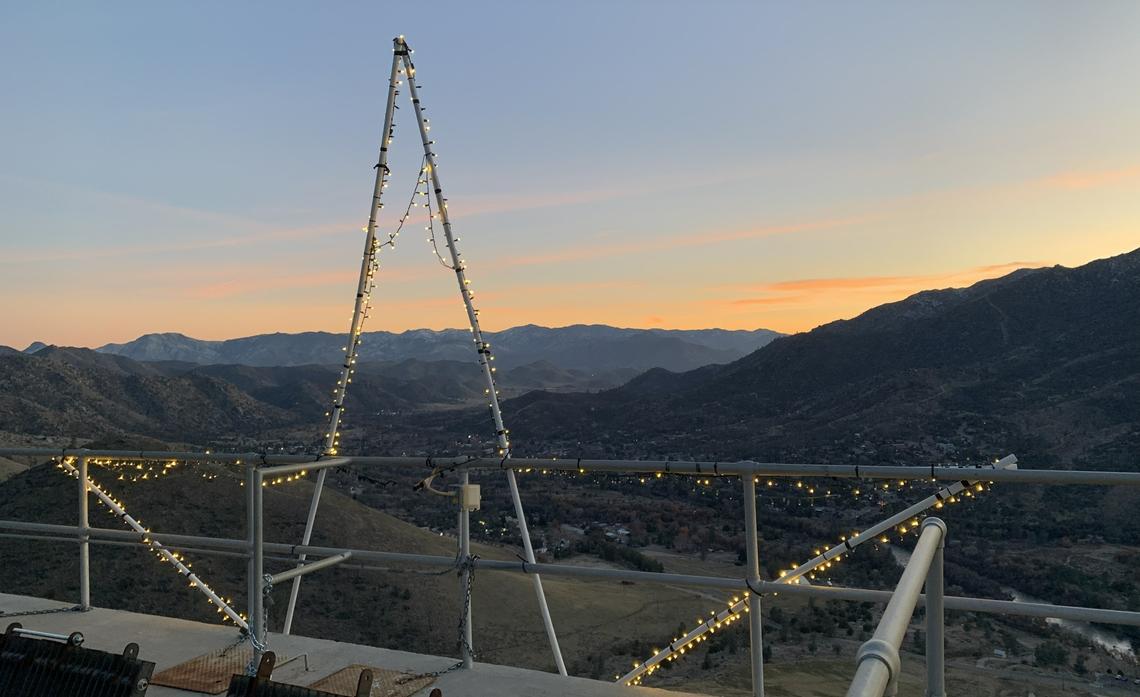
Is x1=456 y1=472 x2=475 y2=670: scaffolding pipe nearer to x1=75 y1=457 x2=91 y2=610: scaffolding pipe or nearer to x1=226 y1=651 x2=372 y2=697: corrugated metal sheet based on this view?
x1=226 y1=651 x2=372 y2=697: corrugated metal sheet

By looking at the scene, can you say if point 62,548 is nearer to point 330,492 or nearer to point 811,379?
point 330,492

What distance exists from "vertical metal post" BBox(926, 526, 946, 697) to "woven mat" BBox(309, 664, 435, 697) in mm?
3197

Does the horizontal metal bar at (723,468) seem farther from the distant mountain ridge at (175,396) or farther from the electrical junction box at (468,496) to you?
the distant mountain ridge at (175,396)

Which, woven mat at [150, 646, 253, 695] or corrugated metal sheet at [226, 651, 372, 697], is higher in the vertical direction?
corrugated metal sheet at [226, 651, 372, 697]

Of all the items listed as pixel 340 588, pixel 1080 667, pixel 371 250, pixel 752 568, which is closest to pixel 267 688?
pixel 752 568

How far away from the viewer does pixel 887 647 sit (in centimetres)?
131

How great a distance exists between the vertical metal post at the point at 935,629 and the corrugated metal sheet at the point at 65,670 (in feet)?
10.4

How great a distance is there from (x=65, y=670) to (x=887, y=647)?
3.79 m

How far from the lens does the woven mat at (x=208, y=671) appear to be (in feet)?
15.0

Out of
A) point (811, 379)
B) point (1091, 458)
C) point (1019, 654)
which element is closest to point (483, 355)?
point (1019, 654)

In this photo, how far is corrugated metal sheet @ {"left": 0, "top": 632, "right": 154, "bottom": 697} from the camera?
3.40 meters

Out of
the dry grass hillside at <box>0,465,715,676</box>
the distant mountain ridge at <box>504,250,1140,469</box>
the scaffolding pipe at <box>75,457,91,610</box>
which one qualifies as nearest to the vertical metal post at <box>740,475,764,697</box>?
→ the scaffolding pipe at <box>75,457,91,610</box>

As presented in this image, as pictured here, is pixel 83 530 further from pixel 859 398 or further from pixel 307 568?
pixel 859 398

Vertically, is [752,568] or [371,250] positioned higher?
[371,250]
